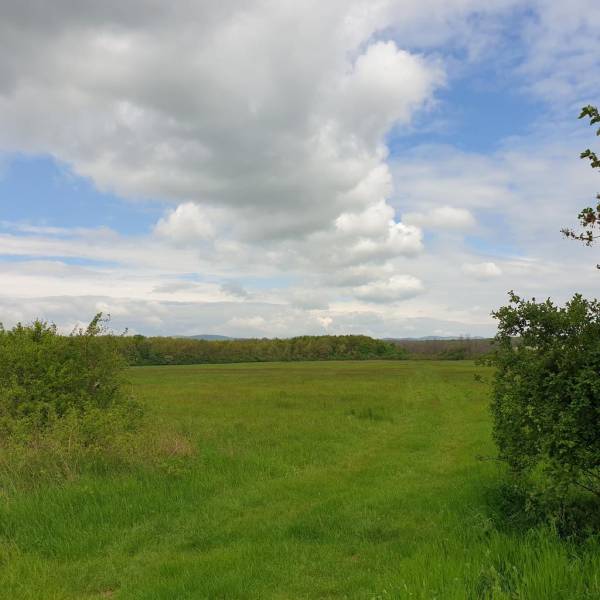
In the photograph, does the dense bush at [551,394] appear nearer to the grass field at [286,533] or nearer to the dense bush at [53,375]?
the grass field at [286,533]

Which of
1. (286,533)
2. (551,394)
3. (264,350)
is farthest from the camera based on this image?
(264,350)

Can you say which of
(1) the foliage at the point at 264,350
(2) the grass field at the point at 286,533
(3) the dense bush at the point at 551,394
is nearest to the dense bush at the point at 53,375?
(2) the grass field at the point at 286,533

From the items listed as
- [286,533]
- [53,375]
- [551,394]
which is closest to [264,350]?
[53,375]

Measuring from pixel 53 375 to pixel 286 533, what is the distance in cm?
819

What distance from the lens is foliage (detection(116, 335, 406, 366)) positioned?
13175 cm

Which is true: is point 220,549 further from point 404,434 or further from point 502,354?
point 404,434

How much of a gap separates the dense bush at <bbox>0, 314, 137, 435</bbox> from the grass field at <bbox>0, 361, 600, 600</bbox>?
284 cm

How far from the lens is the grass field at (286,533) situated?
577 centimetres

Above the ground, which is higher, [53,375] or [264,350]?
[53,375]

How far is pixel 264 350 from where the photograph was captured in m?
156

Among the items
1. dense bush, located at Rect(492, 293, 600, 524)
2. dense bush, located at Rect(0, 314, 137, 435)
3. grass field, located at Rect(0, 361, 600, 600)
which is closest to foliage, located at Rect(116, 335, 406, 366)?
dense bush, located at Rect(0, 314, 137, 435)

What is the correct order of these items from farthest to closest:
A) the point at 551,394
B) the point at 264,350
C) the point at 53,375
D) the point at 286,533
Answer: the point at 264,350 → the point at 53,375 → the point at 286,533 → the point at 551,394

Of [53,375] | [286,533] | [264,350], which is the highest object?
[53,375]

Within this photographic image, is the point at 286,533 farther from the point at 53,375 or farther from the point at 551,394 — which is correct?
the point at 53,375
